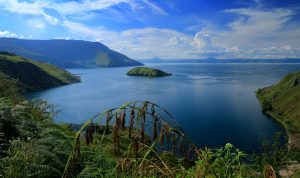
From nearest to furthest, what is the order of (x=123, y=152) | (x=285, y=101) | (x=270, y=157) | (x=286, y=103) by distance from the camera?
(x=123, y=152) < (x=270, y=157) < (x=286, y=103) < (x=285, y=101)

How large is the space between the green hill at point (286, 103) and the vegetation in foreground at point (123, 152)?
324 ft

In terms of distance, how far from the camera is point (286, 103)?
152 metres

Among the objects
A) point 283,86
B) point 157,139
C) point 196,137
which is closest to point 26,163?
point 157,139

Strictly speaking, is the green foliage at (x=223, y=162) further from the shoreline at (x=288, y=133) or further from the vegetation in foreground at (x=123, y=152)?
the shoreline at (x=288, y=133)

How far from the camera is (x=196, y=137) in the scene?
283ft

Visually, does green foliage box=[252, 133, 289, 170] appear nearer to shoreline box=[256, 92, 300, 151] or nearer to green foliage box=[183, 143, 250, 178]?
green foliage box=[183, 143, 250, 178]

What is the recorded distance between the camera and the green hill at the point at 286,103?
115850 mm

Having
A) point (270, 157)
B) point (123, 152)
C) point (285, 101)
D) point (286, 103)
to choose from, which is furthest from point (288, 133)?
point (123, 152)

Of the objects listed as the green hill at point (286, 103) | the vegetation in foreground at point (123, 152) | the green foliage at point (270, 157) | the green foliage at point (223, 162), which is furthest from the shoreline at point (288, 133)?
the green foliage at point (223, 162)

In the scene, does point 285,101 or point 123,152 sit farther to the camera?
point 285,101

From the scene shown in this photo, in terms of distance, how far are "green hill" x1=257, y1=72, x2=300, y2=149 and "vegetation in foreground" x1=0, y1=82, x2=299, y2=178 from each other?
98.8m

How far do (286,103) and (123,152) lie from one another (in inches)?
6369

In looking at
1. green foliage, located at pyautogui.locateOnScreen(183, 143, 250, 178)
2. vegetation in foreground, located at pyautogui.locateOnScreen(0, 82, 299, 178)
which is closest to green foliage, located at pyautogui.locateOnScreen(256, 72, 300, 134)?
vegetation in foreground, located at pyautogui.locateOnScreen(0, 82, 299, 178)

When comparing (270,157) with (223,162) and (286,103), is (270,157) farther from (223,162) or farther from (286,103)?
(286,103)
